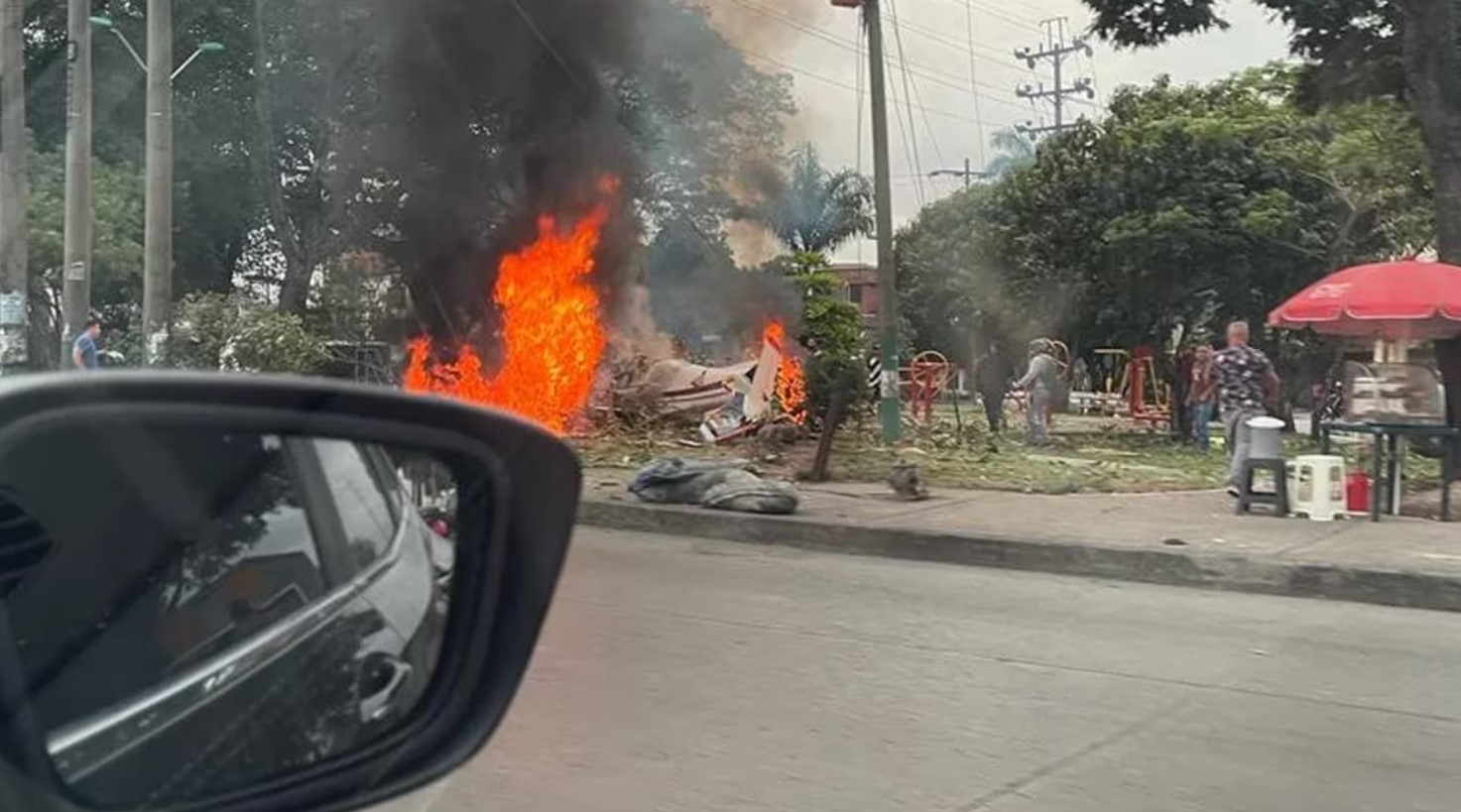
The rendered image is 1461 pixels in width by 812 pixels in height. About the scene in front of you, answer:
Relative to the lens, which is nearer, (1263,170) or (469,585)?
(469,585)

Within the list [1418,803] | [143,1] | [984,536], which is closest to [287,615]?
[1418,803]

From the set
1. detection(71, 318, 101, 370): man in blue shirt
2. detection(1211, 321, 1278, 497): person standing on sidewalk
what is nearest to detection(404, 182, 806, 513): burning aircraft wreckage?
detection(71, 318, 101, 370): man in blue shirt

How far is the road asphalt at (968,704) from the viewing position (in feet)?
14.8

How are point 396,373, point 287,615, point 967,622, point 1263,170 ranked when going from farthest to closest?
point 1263,170 < point 396,373 < point 967,622 < point 287,615

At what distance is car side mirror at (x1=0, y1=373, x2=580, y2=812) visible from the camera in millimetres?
1393

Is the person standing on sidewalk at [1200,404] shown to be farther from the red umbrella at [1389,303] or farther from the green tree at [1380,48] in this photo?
the red umbrella at [1389,303]

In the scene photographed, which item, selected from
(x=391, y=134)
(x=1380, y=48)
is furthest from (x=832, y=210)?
(x=1380, y=48)

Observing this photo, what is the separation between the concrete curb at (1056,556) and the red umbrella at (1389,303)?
3.37m

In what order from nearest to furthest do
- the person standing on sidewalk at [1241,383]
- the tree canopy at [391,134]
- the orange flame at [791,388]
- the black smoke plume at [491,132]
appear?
1. the person standing on sidewalk at [1241,383]
2. the orange flame at [791,388]
3. the black smoke plume at [491,132]
4. the tree canopy at [391,134]

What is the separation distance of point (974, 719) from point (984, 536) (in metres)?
4.48

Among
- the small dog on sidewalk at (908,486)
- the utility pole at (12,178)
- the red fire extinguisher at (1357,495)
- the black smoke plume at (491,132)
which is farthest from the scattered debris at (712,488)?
the utility pole at (12,178)

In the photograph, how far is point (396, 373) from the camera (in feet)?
65.1

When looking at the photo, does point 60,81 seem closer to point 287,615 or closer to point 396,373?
point 396,373

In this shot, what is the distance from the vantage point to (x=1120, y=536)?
9828mm
